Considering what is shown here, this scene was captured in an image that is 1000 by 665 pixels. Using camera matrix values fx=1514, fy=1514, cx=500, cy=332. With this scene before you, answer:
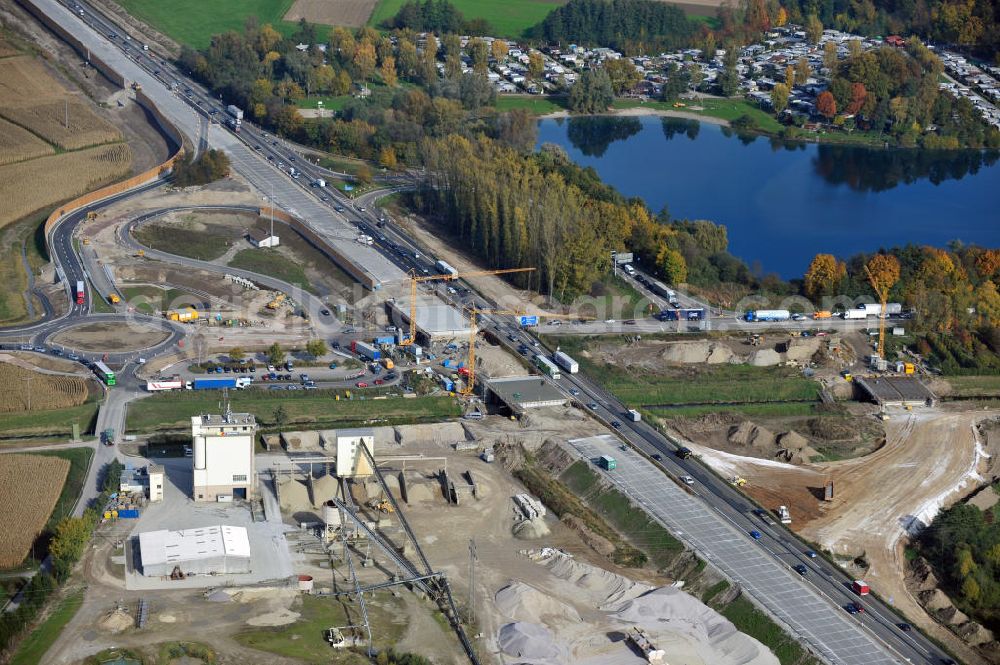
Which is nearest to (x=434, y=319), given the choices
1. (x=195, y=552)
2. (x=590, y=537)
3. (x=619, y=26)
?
(x=590, y=537)

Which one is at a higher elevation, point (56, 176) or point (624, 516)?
point (56, 176)

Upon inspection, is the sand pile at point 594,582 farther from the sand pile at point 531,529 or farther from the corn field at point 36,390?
the corn field at point 36,390

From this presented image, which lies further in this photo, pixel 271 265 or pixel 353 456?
pixel 271 265

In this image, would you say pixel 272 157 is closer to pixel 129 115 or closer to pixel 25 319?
pixel 129 115

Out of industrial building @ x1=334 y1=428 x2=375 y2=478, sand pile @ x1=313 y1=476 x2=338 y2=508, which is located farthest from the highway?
sand pile @ x1=313 y1=476 x2=338 y2=508

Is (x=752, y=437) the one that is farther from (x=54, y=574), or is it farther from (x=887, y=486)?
(x=54, y=574)
